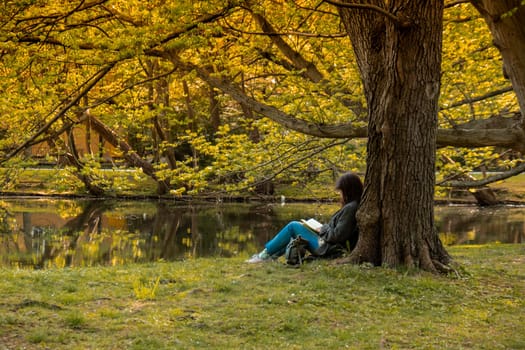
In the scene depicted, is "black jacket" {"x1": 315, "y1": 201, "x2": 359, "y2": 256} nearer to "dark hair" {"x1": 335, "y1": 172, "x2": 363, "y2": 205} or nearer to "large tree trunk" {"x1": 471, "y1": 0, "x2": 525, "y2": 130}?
"dark hair" {"x1": 335, "y1": 172, "x2": 363, "y2": 205}

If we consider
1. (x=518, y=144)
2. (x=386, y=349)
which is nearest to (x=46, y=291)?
(x=386, y=349)

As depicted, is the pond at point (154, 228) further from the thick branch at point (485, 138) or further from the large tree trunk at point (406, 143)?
the large tree trunk at point (406, 143)

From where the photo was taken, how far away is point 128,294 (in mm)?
6359

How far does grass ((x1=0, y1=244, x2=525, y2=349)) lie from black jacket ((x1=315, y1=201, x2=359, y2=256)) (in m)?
0.46

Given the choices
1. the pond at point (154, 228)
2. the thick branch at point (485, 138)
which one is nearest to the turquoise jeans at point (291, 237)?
the thick branch at point (485, 138)

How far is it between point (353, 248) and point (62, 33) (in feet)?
18.2

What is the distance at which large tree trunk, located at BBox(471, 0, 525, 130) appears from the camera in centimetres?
783

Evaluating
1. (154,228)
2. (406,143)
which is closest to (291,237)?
(406,143)

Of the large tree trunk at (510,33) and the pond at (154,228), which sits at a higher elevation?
the large tree trunk at (510,33)

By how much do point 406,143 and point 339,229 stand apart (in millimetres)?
1510

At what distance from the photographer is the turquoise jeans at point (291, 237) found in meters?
8.52

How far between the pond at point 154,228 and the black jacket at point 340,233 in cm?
641

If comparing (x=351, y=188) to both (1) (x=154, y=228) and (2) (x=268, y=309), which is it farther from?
(1) (x=154, y=228)

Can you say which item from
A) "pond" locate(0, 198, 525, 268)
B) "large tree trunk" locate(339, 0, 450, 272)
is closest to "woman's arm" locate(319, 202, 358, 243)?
"large tree trunk" locate(339, 0, 450, 272)
